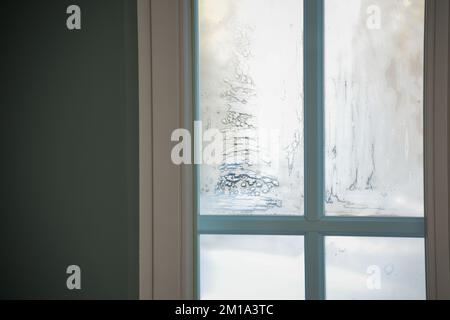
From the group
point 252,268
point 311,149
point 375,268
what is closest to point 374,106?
Answer: point 311,149

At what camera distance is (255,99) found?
2.43 m

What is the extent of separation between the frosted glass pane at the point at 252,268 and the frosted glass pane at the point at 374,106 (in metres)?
0.31

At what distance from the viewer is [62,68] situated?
2414 mm

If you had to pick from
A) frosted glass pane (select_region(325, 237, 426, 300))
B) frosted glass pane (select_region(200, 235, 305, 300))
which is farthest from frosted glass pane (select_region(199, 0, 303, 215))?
frosted glass pane (select_region(325, 237, 426, 300))

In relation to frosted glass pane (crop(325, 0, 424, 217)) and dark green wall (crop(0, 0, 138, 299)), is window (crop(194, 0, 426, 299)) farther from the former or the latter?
dark green wall (crop(0, 0, 138, 299))

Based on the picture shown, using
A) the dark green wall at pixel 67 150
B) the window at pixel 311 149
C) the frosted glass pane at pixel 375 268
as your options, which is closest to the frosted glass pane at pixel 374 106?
the window at pixel 311 149

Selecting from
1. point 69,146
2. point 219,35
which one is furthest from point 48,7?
point 219,35

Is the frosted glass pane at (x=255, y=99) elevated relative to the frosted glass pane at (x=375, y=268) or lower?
elevated

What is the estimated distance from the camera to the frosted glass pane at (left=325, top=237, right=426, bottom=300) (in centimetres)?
237

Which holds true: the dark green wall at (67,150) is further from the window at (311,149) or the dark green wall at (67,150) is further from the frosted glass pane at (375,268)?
the frosted glass pane at (375,268)

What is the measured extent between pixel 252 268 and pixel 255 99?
2.69 feet

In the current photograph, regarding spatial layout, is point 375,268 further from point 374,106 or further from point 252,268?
point 374,106

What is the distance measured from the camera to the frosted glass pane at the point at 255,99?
2.42 metres
